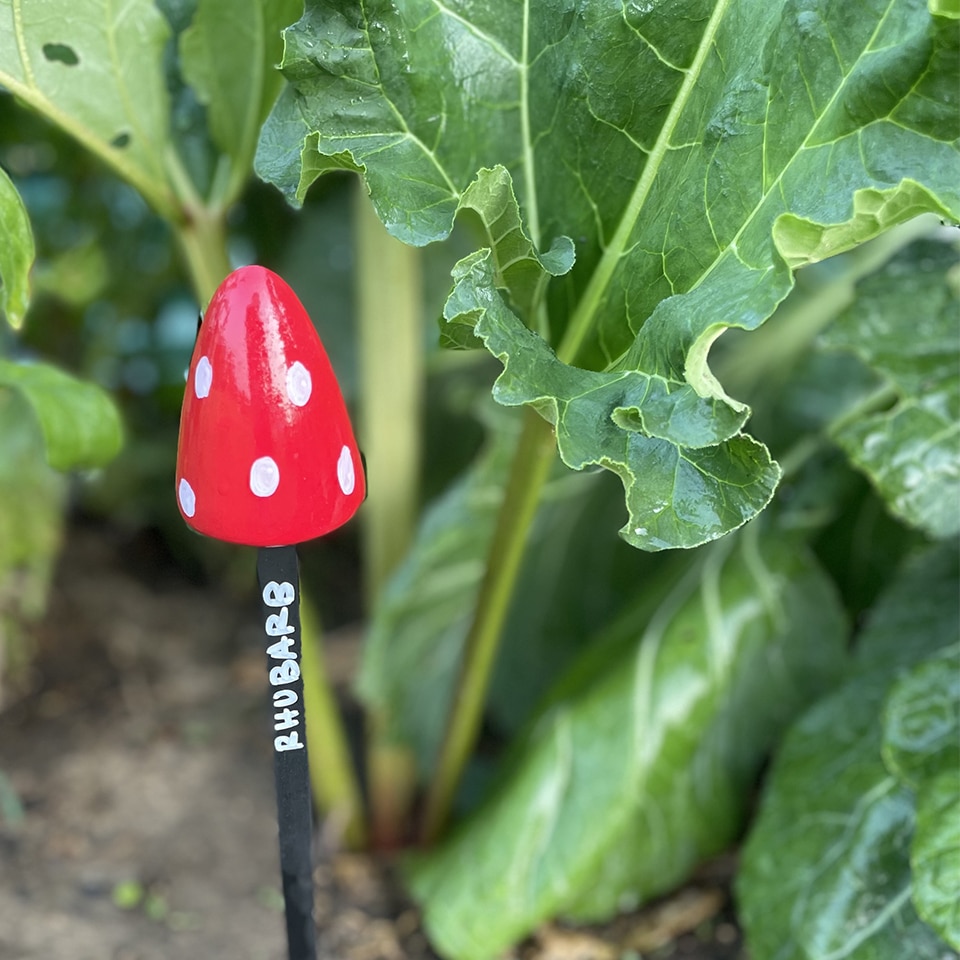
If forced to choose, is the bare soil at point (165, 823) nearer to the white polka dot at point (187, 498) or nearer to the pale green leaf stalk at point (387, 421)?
the pale green leaf stalk at point (387, 421)

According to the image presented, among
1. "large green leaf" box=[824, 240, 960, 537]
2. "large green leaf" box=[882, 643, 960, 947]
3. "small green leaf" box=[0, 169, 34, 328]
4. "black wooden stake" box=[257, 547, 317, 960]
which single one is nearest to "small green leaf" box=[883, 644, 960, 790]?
"large green leaf" box=[882, 643, 960, 947]

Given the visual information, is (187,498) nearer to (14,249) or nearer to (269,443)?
(269,443)

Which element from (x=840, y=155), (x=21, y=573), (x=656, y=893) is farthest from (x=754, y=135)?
(x=21, y=573)

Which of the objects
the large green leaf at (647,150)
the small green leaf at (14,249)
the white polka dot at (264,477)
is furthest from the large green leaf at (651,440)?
the small green leaf at (14,249)

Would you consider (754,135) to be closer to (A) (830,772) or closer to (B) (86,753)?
(A) (830,772)

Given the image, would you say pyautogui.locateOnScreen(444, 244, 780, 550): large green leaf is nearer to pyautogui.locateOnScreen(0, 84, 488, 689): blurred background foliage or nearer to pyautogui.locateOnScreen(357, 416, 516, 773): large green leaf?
pyautogui.locateOnScreen(357, 416, 516, 773): large green leaf

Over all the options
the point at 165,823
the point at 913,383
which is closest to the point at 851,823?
the point at 913,383
